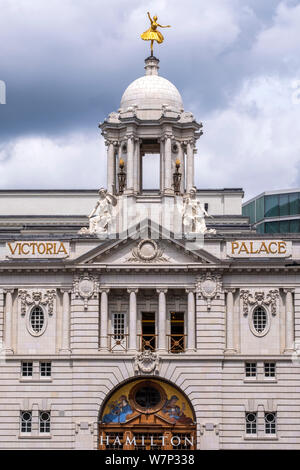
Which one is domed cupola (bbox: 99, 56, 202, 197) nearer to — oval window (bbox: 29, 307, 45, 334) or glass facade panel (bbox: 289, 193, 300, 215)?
oval window (bbox: 29, 307, 45, 334)

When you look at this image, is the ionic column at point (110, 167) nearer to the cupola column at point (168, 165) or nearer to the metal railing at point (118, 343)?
the cupola column at point (168, 165)

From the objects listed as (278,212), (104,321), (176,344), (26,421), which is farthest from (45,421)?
(278,212)

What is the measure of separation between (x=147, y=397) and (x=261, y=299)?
1065 cm

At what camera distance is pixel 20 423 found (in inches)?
3861

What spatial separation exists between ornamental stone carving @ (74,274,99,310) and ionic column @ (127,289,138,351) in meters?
2.42

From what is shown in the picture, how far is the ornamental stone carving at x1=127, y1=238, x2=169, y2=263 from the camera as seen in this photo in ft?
324

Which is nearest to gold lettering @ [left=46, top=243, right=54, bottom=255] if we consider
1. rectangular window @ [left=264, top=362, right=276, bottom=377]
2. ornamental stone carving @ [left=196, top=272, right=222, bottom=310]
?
ornamental stone carving @ [left=196, top=272, right=222, bottom=310]

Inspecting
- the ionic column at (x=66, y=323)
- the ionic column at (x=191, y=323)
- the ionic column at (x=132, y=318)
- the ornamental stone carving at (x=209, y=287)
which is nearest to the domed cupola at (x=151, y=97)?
the ornamental stone carving at (x=209, y=287)

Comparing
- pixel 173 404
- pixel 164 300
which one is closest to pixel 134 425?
pixel 173 404

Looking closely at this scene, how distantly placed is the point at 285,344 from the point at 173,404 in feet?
29.4

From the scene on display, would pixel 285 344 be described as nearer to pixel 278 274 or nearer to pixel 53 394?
pixel 278 274

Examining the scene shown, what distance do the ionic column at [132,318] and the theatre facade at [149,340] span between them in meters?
0.07
